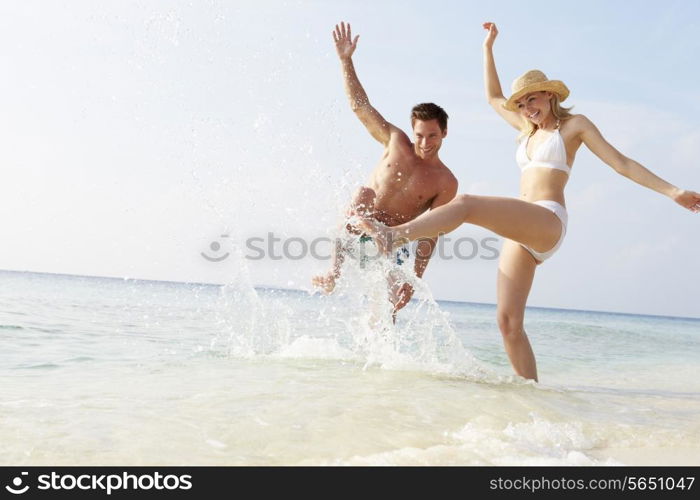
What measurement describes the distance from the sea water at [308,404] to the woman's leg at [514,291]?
1.12 feet

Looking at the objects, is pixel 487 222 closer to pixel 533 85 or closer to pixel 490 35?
pixel 533 85

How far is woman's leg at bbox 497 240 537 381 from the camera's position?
487cm

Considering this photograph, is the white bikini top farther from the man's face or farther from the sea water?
the sea water

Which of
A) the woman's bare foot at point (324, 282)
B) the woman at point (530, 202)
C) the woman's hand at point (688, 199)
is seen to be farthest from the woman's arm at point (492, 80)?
the woman's bare foot at point (324, 282)

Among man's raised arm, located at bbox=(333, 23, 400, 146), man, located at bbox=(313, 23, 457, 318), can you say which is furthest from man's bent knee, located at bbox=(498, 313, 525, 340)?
man's raised arm, located at bbox=(333, 23, 400, 146)

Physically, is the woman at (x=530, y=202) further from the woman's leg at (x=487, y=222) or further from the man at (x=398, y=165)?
the man at (x=398, y=165)

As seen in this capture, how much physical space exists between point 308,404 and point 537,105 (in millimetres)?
2738

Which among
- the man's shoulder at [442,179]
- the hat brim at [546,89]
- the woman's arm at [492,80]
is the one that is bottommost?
the man's shoulder at [442,179]

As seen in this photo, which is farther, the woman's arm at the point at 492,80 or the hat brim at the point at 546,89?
the woman's arm at the point at 492,80

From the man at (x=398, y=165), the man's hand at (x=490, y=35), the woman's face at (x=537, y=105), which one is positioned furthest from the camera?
the man's hand at (x=490, y=35)

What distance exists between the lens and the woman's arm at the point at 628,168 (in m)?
4.16

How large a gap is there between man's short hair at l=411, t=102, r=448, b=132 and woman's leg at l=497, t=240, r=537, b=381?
46.6 inches

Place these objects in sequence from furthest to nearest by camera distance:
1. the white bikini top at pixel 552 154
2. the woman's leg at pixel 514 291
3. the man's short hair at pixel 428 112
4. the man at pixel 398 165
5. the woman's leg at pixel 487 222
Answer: the man at pixel 398 165 → the man's short hair at pixel 428 112 → the woman's leg at pixel 514 291 → the white bikini top at pixel 552 154 → the woman's leg at pixel 487 222

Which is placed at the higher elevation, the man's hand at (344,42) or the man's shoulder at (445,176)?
the man's hand at (344,42)
